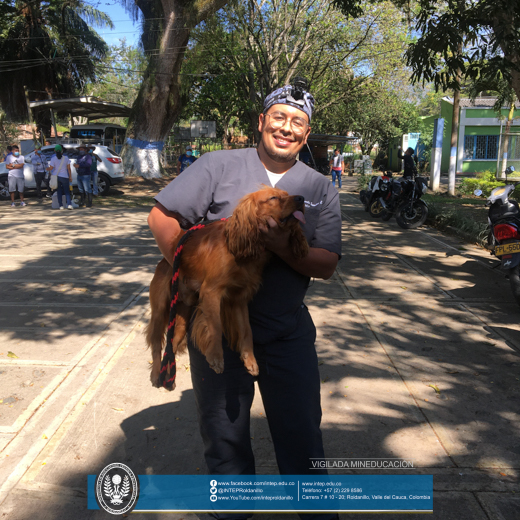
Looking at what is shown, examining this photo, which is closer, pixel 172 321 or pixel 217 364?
pixel 217 364

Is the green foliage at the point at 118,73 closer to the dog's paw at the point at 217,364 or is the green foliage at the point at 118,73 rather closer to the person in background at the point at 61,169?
the person in background at the point at 61,169

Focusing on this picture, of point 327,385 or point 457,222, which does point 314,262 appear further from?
point 457,222

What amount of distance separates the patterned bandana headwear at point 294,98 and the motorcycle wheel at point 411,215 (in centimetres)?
994

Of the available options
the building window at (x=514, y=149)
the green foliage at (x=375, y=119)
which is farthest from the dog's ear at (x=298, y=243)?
the green foliage at (x=375, y=119)

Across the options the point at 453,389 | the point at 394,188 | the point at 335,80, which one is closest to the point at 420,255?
the point at 394,188

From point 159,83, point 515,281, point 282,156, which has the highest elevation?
point 159,83

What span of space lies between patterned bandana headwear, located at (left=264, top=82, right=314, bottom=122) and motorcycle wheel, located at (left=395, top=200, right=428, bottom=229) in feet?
32.6

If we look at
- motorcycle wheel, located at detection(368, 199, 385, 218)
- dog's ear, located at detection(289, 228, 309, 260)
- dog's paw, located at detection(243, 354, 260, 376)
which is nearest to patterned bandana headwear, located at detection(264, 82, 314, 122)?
dog's ear, located at detection(289, 228, 309, 260)

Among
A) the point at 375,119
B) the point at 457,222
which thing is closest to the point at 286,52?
the point at 457,222

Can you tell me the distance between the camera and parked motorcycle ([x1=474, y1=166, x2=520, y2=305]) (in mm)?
5617

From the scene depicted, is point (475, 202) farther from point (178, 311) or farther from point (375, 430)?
point (178, 311)

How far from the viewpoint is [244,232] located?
1.88 meters

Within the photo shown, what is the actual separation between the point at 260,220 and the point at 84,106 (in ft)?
82.5

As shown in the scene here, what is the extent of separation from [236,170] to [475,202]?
15.8 metres
